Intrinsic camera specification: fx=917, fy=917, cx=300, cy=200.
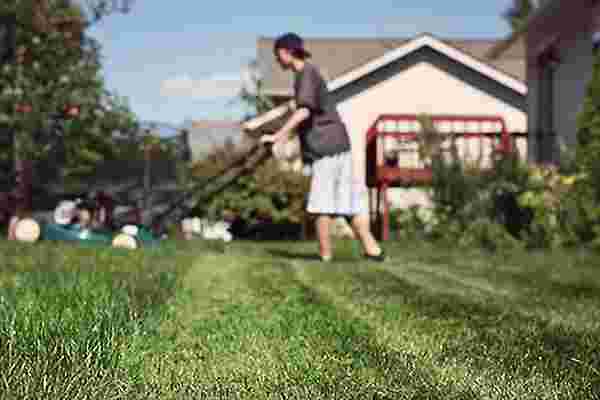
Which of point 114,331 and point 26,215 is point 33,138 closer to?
point 26,215

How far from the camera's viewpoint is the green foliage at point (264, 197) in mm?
14227

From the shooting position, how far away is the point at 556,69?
14.4 metres

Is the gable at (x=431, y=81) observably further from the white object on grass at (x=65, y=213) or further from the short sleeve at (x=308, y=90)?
the short sleeve at (x=308, y=90)

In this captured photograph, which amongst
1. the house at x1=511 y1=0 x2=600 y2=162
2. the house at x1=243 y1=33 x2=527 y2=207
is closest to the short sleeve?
the house at x1=511 y1=0 x2=600 y2=162

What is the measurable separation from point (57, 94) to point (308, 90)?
6.70 meters

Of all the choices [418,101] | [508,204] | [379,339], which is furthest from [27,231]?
[418,101]

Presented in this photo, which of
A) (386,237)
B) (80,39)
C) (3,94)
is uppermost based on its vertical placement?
(80,39)

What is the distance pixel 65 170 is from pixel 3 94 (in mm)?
1460

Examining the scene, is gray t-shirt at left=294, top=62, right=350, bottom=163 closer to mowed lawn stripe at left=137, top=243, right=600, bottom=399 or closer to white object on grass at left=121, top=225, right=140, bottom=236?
mowed lawn stripe at left=137, top=243, right=600, bottom=399

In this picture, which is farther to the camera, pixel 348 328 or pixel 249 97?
pixel 249 97

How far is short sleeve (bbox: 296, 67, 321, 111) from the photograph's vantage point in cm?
715

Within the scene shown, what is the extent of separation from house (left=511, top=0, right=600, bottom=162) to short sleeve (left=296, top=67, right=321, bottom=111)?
19.8 feet

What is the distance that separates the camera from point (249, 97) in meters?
19.1

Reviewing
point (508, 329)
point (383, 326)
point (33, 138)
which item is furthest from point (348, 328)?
point (33, 138)
